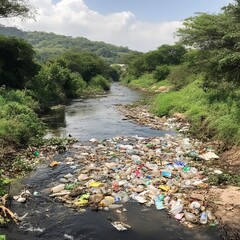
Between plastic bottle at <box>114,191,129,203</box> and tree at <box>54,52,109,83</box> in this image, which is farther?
tree at <box>54,52,109,83</box>

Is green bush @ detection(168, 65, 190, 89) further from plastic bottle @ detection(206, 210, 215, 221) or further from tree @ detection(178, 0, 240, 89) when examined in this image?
plastic bottle @ detection(206, 210, 215, 221)

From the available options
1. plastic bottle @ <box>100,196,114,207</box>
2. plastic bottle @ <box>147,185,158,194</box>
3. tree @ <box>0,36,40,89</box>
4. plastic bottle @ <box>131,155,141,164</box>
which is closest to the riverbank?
plastic bottle @ <box>147,185,158,194</box>

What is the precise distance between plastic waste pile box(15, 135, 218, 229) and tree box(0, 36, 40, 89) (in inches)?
516

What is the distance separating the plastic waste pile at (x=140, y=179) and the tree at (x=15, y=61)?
13.1 m

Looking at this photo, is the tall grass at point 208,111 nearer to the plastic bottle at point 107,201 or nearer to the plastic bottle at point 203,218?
the plastic bottle at point 203,218

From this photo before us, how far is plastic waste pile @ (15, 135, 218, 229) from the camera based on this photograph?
8195mm

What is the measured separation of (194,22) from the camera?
23922mm

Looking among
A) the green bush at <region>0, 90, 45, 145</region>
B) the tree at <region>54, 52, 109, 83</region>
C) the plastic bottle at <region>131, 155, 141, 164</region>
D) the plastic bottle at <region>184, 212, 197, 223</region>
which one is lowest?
the plastic bottle at <region>184, 212, 197, 223</region>

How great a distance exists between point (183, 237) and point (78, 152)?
6.93m

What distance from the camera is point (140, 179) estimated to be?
32.0 ft

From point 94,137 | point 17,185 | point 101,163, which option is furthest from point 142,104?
point 17,185

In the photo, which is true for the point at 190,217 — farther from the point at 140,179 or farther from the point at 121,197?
the point at 140,179

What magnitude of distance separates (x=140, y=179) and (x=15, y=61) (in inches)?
760

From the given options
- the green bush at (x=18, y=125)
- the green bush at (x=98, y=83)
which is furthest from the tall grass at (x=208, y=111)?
the green bush at (x=98, y=83)
